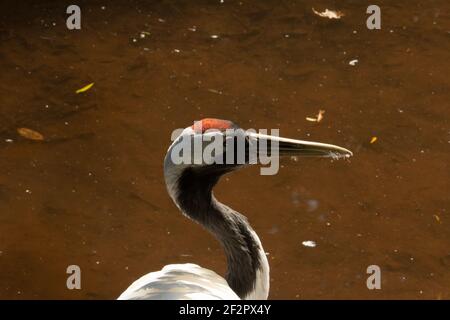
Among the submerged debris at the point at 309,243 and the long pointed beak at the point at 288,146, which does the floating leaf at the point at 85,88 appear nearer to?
the submerged debris at the point at 309,243

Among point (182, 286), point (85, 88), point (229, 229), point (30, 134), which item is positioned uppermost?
point (85, 88)

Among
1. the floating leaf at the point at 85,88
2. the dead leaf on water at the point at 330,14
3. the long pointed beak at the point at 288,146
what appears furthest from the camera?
the dead leaf on water at the point at 330,14

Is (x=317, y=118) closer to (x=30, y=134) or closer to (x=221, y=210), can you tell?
(x=30, y=134)

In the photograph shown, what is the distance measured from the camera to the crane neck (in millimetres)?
3963

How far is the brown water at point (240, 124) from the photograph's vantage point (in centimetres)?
517

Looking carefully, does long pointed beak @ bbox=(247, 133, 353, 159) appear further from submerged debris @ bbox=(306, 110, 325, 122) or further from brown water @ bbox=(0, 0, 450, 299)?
submerged debris @ bbox=(306, 110, 325, 122)

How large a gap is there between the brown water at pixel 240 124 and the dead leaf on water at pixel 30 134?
4 cm

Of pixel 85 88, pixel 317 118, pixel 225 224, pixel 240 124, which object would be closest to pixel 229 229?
pixel 225 224

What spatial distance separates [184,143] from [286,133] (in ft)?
6.90

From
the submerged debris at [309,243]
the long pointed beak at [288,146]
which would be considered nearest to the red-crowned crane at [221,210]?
the long pointed beak at [288,146]

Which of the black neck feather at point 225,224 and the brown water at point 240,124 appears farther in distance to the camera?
the brown water at point 240,124

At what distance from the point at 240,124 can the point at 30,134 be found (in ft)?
4.33

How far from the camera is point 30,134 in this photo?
19.7ft

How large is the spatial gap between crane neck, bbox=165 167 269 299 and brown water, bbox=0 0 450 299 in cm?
103
